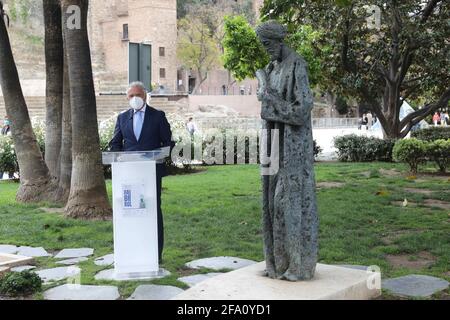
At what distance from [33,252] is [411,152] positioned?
9.56m

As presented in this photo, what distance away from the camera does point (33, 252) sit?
6469 mm

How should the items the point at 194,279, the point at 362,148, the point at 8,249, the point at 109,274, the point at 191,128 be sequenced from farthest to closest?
1. the point at 191,128
2. the point at 362,148
3. the point at 8,249
4. the point at 109,274
5. the point at 194,279

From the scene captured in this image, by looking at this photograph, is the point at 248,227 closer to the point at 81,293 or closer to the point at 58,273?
the point at 58,273

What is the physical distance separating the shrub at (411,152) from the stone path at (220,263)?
8.68m

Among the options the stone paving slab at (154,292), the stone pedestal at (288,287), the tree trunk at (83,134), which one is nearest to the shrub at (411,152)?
the tree trunk at (83,134)

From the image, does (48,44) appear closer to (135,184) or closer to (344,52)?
(135,184)

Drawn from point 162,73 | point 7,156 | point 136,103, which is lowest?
point 7,156

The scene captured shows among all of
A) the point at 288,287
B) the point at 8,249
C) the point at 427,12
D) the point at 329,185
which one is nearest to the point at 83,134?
the point at 8,249

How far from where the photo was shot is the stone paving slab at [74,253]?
6248 millimetres

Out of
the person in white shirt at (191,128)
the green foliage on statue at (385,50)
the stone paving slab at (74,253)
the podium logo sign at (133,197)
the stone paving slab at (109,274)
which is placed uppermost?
the green foliage on statue at (385,50)

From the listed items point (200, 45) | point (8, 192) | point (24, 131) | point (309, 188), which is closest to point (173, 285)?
point (309, 188)

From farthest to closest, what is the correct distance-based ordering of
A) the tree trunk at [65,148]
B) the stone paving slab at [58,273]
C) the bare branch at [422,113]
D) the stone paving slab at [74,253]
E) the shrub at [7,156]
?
the bare branch at [422,113], the shrub at [7,156], the tree trunk at [65,148], the stone paving slab at [74,253], the stone paving slab at [58,273]

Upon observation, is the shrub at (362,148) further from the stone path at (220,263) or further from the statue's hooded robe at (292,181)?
the statue's hooded robe at (292,181)

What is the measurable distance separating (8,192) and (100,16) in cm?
5370
